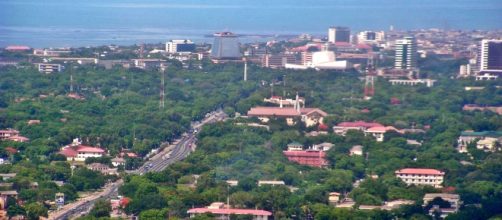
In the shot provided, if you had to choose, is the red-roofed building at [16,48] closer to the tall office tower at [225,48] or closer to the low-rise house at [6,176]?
the tall office tower at [225,48]

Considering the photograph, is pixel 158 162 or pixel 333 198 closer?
pixel 333 198

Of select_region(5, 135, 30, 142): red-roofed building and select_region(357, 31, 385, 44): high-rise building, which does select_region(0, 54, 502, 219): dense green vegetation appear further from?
select_region(357, 31, 385, 44): high-rise building

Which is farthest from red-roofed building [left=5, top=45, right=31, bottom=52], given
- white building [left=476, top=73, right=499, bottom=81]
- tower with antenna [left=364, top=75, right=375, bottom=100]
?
white building [left=476, top=73, right=499, bottom=81]

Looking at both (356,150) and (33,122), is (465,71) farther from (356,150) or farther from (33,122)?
(356,150)

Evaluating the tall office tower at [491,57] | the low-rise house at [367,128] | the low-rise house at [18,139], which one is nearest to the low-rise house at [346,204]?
the low-rise house at [18,139]

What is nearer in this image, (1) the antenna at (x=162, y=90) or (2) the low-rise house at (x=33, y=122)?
(2) the low-rise house at (x=33, y=122)

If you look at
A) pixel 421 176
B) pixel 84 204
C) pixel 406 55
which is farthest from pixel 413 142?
pixel 406 55
